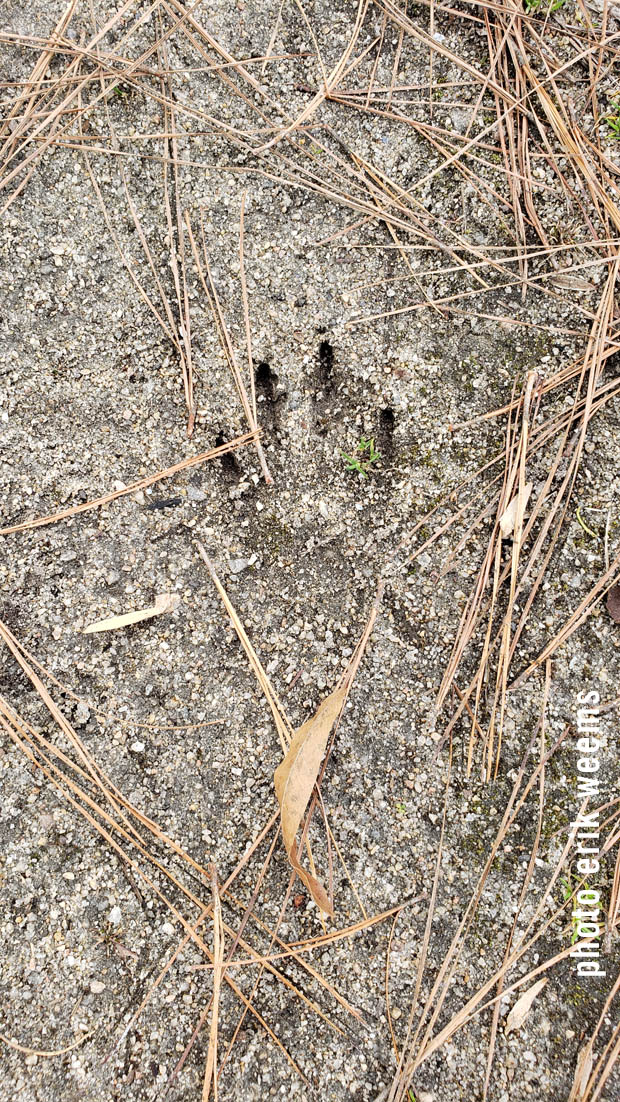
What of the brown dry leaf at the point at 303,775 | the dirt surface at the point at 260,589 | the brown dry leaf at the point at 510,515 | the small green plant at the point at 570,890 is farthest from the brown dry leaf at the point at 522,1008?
the brown dry leaf at the point at 510,515

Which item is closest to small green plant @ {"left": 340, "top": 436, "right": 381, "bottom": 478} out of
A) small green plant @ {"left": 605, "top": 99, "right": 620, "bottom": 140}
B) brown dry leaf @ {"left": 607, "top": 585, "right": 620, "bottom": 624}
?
brown dry leaf @ {"left": 607, "top": 585, "right": 620, "bottom": 624}

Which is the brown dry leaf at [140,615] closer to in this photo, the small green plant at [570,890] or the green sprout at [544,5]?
the small green plant at [570,890]

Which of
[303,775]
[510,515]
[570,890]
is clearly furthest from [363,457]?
[570,890]

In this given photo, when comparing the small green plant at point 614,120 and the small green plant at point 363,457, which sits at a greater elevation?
the small green plant at point 614,120

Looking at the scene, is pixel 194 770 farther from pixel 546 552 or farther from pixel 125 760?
pixel 546 552

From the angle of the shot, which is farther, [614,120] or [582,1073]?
[614,120]

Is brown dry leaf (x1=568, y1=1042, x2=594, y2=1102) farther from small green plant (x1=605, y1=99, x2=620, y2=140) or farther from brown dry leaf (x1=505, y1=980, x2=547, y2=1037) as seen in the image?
small green plant (x1=605, y1=99, x2=620, y2=140)

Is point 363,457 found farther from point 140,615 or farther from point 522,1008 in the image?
point 522,1008
